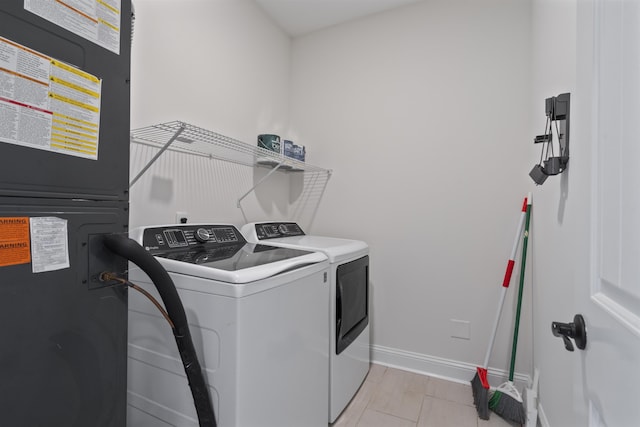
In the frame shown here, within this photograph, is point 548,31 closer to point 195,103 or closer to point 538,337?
point 538,337

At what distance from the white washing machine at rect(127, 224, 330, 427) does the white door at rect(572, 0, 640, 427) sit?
0.90 meters

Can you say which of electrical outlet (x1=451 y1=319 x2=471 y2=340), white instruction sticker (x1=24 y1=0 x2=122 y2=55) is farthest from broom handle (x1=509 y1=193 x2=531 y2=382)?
white instruction sticker (x1=24 y1=0 x2=122 y2=55)

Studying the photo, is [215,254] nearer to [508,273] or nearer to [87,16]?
[87,16]

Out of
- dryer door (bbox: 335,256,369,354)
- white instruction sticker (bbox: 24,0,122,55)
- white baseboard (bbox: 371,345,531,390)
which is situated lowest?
white baseboard (bbox: 371,345,531,390)

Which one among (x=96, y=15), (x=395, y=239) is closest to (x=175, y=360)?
(x=96, y=15)

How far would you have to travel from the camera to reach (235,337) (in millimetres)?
979

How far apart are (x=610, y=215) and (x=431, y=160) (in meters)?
1.79

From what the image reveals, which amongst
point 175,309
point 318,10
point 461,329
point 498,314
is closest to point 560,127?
point 498,314

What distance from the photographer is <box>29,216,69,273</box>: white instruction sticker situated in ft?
2.16

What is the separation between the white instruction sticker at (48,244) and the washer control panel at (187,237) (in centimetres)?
62

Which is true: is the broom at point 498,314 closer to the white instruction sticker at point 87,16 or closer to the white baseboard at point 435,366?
the white baseboard at point 435,366

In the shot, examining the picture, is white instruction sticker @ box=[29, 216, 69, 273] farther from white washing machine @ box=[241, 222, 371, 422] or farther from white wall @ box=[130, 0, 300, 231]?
white washing machine @ box=[241, 222, 371, 422]

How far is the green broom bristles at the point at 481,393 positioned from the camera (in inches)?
68.7

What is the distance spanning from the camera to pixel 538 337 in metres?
1.73
